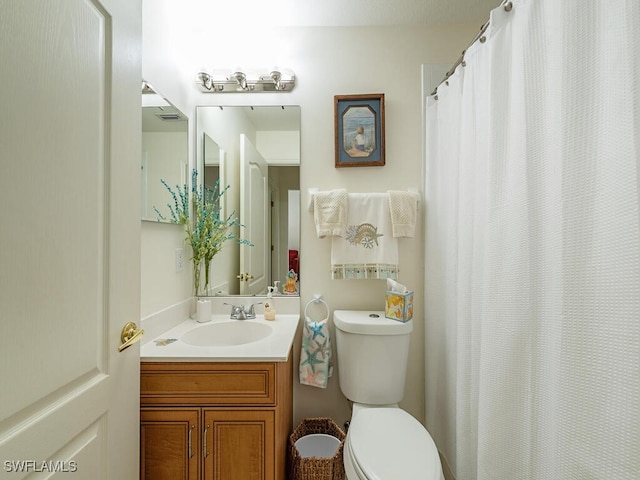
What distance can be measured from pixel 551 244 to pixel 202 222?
1.43 metres

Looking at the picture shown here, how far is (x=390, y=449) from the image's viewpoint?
3.42ft

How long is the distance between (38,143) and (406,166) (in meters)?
1.54

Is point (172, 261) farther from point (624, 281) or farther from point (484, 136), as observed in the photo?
point (624, 281)

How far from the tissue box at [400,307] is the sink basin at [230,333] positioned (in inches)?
23.6

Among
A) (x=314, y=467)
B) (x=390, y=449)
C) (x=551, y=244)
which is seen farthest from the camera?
(x=314, y=467)

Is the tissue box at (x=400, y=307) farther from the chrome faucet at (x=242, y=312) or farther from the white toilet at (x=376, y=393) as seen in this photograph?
the chrome faucet at (x=242, y=312)

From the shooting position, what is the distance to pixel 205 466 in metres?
1.06

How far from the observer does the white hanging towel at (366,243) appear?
1.62 m

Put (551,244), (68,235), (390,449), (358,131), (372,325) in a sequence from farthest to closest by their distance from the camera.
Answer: (358,131) < (372,325) < (390,449) < (551,244) < (68,235)

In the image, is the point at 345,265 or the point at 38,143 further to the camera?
the point at 345,265

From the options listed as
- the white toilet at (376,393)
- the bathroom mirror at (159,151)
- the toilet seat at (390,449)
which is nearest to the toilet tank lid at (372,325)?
the white toilet at (376,393)

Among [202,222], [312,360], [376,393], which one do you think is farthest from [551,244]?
[202,222]

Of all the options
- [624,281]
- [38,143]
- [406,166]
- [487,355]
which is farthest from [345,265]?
[38,143]

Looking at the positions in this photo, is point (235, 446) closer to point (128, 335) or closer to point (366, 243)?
point (128, 335)
